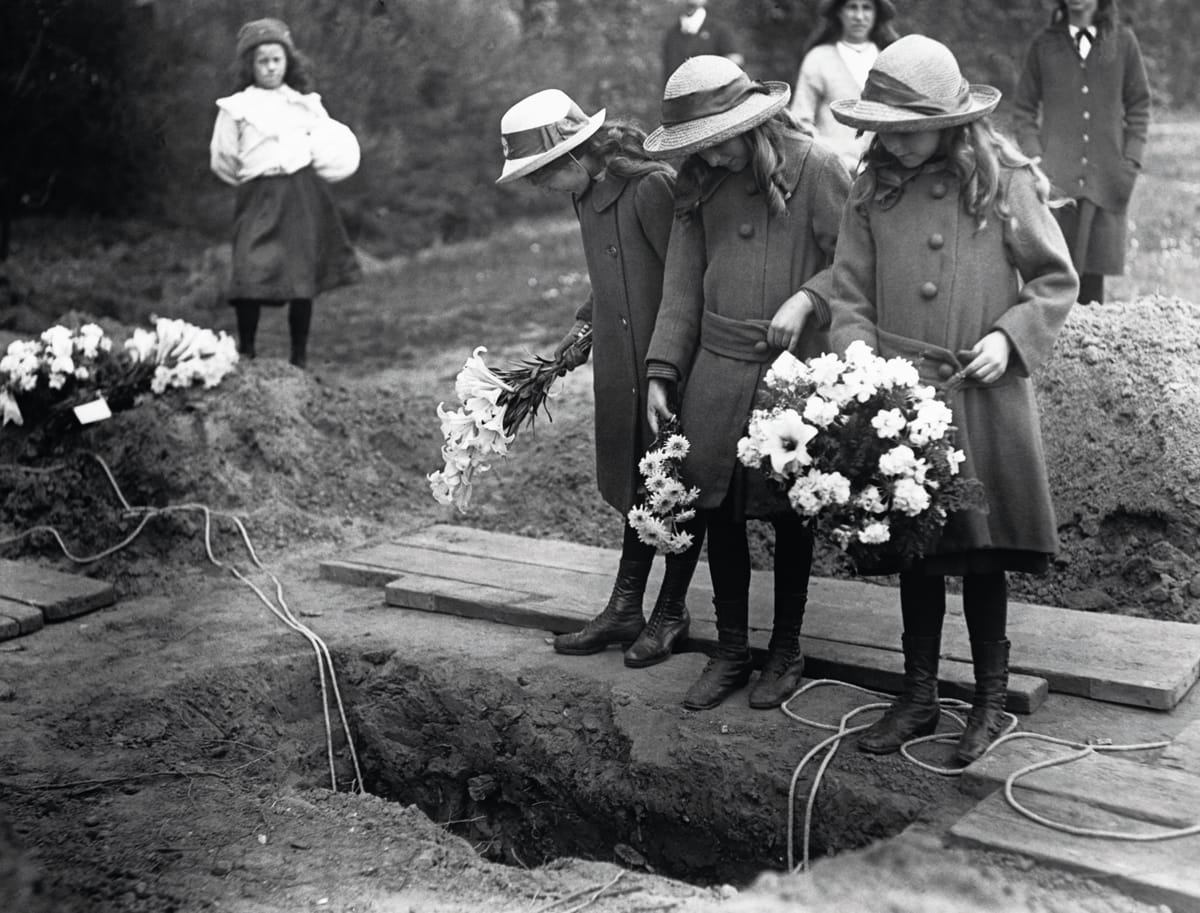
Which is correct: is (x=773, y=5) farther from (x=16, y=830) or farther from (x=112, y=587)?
(x=16, y=830)

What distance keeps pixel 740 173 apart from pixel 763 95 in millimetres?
227

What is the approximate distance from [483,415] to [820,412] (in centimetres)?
139

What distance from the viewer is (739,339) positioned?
4.32 metres

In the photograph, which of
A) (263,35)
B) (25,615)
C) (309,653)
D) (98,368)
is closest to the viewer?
(309,653)

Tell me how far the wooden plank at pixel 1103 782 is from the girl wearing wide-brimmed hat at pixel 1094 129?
376 centimetres

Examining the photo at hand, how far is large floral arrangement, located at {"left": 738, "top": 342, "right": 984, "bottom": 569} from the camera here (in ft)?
11.9


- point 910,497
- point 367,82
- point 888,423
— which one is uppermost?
point 367,82

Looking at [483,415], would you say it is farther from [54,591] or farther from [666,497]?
[54,591]

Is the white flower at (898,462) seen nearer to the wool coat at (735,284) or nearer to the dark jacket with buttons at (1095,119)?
the wool coat at (735,284)

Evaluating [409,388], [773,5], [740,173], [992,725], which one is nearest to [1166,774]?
[992,725]

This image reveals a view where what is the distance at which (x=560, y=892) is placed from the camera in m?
3.79

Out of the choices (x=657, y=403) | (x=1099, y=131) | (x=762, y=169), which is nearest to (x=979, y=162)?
(x=762, y=169)

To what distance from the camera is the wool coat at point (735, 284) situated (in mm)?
4230

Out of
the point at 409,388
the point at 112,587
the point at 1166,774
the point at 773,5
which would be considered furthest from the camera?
the point at 773,5
